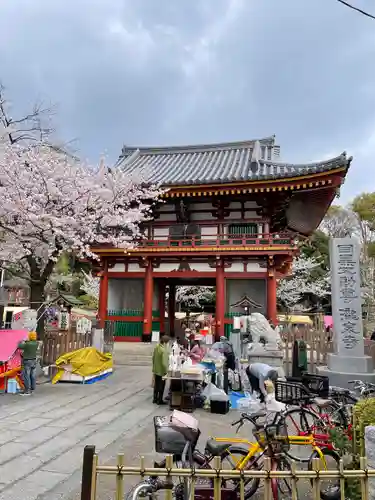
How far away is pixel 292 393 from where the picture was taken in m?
6.57

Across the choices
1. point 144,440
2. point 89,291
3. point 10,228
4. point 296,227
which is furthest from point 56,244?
point 89,291

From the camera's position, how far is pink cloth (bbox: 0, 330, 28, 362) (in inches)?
372

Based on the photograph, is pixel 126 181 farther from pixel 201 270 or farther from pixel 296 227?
pixel 296 227

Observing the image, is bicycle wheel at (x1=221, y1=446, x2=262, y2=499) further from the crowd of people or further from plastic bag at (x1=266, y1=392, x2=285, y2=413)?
the crowd of people

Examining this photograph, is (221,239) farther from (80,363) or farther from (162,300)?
(80,363)

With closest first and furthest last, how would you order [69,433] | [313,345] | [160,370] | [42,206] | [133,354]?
1. [69,433]
2. [160,370]
3. [313,345]
4. [42,206]
5. [133,354]

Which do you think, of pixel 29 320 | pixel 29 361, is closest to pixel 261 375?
pixel 29 361

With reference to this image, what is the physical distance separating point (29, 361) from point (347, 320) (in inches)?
336

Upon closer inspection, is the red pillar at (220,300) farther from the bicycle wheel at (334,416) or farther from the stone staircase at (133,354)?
the bicycle wheel at (334,416)

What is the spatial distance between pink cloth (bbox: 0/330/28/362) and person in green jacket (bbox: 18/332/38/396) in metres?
0.19

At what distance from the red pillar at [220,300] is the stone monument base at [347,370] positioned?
9.62 meters

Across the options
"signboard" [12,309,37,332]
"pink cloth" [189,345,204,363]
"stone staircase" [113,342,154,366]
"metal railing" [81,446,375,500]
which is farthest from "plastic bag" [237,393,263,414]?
"stone staircase" [113,342,154,366]

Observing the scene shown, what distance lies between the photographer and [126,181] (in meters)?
16.0

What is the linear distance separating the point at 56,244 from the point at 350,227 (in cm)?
3425
